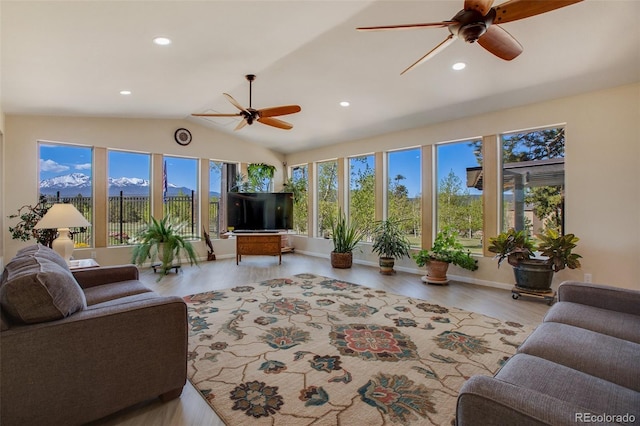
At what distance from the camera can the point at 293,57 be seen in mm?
3801

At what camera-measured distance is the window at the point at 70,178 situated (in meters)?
5.11

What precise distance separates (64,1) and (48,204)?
3.95 meters

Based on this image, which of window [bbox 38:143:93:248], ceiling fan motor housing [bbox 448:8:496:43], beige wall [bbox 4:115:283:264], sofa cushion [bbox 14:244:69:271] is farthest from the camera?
window [bbox 38:143:93:248]

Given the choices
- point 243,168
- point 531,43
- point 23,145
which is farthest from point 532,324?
point 23,145

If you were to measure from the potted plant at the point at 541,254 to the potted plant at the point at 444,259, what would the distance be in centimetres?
60

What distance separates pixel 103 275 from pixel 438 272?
4.27m

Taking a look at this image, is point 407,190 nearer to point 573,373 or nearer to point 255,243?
point 255,243

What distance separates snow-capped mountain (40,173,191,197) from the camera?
16.9 ft

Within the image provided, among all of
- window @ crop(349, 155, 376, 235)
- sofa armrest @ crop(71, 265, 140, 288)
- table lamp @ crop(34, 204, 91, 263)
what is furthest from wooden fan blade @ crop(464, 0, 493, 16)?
window @ crop(349, 155, 376, 235)

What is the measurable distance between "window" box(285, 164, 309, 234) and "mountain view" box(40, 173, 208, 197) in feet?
11.0

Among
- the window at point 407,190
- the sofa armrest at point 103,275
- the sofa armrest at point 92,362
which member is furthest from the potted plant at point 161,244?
the window at point 407,190

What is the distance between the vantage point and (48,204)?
4984 millimetres

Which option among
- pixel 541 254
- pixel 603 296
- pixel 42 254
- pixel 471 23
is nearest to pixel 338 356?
pixel 603 296

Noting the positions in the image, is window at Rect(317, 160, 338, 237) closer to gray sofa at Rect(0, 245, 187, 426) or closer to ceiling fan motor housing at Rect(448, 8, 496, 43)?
ceiling fan motor housing at Rect(448, 8, 496, 43)
